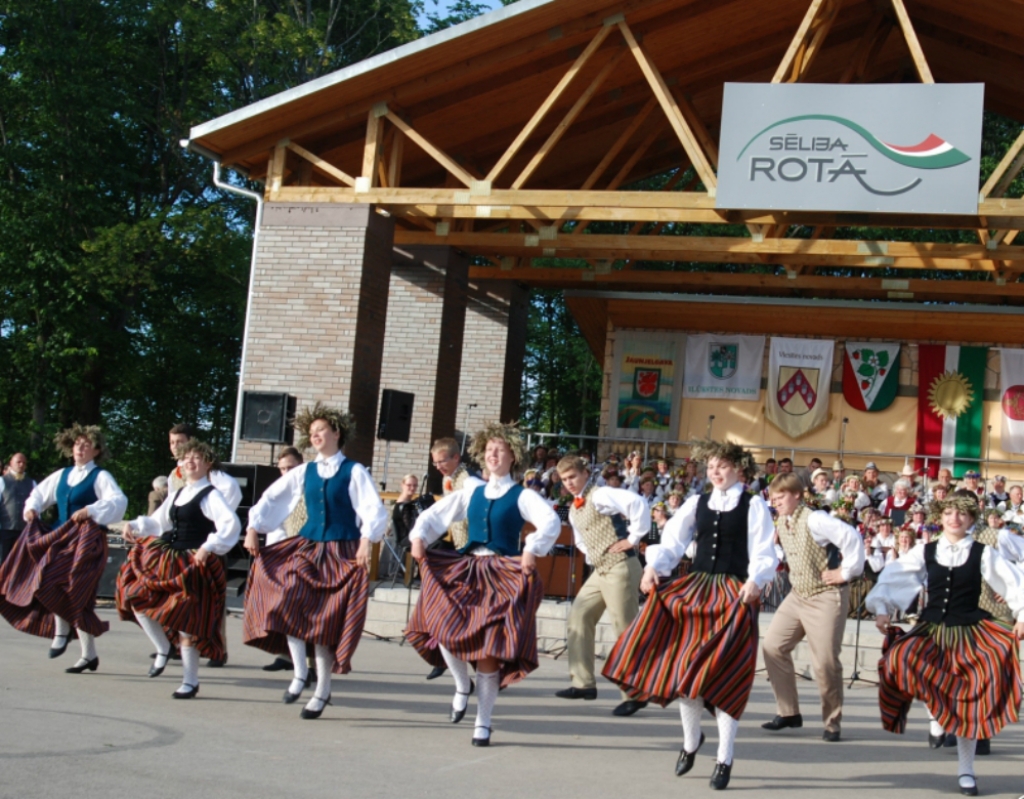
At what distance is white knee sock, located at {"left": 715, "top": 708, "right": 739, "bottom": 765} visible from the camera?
5852 millimetres

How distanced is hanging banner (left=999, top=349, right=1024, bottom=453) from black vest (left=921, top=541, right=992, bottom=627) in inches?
533

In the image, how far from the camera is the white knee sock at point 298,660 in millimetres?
7137

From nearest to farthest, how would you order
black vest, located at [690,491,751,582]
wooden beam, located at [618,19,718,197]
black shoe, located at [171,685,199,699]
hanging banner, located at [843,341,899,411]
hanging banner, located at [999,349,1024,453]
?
black vest, located at [690,491,751,582]
black shoe, located at [171,685,199,699]
wooden beam, located at [618,19,718,197]
hanging banner, located at [999,349,1024,453]
hanging banner, located at [843,341,899,411]

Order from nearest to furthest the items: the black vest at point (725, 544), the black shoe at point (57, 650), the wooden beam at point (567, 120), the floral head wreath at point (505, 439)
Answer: the black vest at point (725, 544) → the floral head wreath at point (505, 439) → the black shoe at point (57, 650) → the wooden beam at point (567, 120)

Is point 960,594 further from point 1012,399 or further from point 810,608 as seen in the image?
point 1012,399

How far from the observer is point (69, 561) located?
8211 millimetres

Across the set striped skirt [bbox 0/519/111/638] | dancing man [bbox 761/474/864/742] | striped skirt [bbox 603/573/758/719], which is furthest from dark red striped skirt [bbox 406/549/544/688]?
striped skirt [bbox 0/519/111/638]

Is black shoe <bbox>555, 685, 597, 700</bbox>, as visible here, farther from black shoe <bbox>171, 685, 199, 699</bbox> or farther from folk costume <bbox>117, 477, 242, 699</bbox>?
black shoe <bbox>171, 685, 199, 699</bbox>

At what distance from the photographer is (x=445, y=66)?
47.3 ft

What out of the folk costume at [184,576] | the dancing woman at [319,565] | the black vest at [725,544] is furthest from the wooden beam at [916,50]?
the folk costume at [184,576]

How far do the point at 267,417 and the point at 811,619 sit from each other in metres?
7.79

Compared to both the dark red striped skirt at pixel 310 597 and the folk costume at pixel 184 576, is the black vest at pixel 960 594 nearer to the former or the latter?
the dark red striped skirt at pixel 310 597

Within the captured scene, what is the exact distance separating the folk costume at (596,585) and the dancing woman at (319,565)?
6.81 ft

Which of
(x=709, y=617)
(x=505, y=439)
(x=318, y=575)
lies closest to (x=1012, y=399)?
(x=505, y=439)
